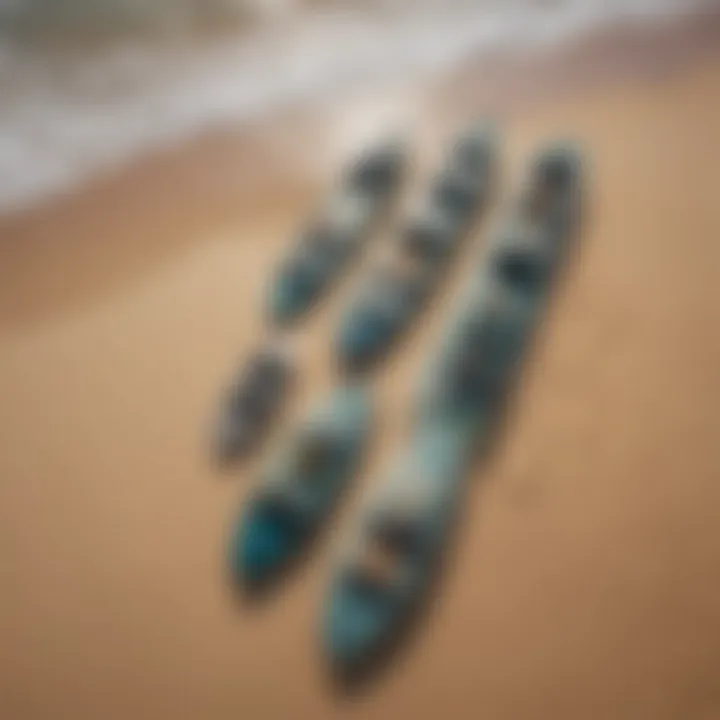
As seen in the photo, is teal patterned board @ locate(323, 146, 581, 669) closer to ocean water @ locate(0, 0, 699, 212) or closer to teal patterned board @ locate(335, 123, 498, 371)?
teal patterned board @ locate(335, 123, 498, 371)

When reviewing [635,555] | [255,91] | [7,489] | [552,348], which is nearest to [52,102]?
[255,91]

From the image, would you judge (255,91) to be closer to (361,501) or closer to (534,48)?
(534,48)

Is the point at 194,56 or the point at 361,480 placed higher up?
the point at 194,56

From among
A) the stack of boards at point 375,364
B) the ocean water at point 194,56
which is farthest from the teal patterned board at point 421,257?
the ocean water at point 194,56

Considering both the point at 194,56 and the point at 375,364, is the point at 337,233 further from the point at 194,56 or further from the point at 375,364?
the point at 194,56

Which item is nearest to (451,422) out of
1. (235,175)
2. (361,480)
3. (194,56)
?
(361,480)
